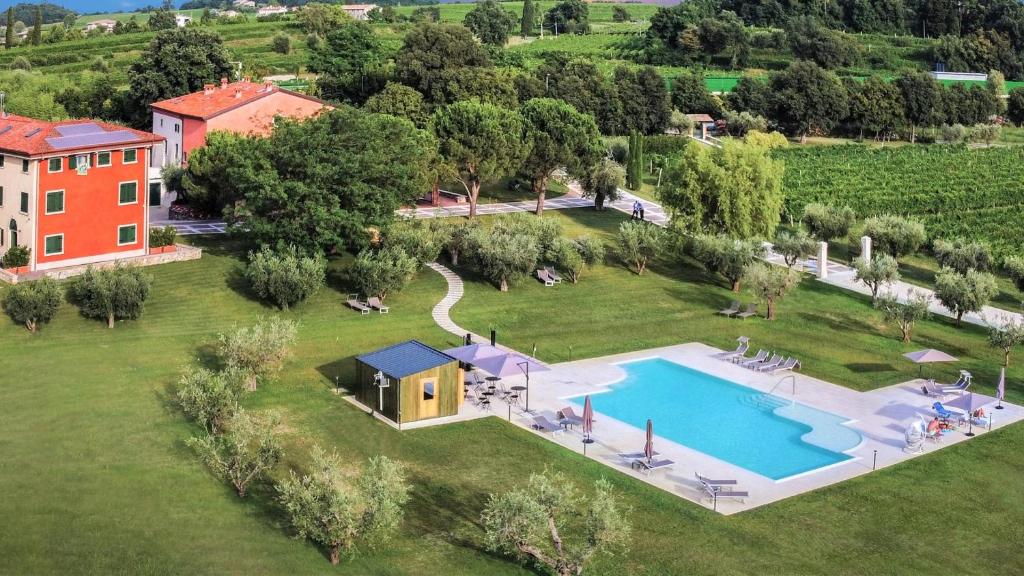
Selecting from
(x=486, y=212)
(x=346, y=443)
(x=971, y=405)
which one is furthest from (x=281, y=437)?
(x=486, y=212)

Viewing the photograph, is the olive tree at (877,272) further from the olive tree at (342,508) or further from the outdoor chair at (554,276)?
the olive tree at (342,508)

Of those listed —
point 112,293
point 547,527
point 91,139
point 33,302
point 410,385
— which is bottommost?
point 547,527

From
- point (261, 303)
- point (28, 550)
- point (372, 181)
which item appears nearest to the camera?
point (28, 550)

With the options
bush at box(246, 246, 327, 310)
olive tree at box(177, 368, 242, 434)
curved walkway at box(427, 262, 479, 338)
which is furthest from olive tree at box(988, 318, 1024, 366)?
olive tree at box(177, 368, 242, 434)

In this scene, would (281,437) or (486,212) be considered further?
(486,212)

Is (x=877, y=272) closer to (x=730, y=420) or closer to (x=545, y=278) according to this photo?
(x=545, y=278)

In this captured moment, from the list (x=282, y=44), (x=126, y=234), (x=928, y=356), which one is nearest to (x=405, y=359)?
(x=126, y=234)

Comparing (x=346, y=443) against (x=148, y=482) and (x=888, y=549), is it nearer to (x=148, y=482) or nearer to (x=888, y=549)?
(x=148, y=482)

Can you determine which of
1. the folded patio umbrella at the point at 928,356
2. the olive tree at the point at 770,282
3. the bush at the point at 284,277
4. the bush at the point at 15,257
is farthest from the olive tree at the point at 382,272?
the folded patio umbrella at the point at 928,356

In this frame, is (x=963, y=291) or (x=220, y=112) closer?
(x=963, y=291)
